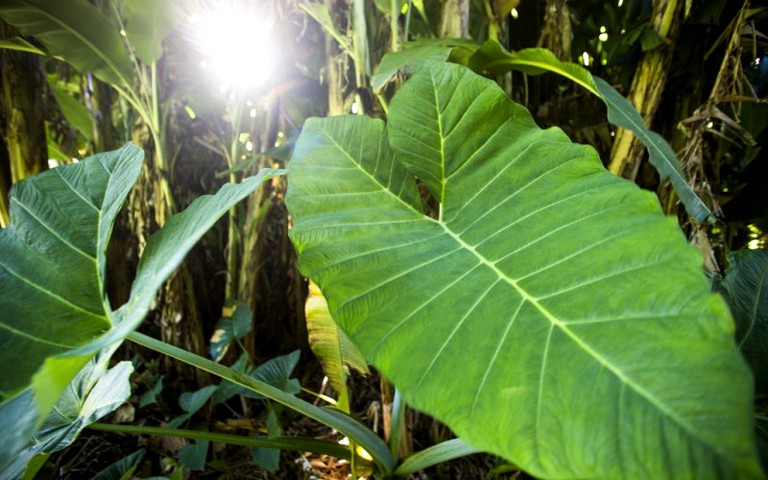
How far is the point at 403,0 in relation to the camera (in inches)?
34.0

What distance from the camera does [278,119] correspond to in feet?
4.45

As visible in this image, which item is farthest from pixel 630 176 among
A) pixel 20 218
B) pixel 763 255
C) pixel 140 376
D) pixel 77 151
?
pixel 77 151

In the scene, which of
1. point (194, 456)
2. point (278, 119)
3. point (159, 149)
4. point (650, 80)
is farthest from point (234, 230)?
point (650, 80)

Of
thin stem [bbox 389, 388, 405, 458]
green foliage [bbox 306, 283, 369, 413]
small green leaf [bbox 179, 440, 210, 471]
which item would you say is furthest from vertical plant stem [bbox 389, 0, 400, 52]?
small green leaf [bbox 179, 440, 210, 471]

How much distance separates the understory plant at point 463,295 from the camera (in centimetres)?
23

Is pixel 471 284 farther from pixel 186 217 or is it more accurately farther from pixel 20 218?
pixel 20 218

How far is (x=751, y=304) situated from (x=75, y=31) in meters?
1.37

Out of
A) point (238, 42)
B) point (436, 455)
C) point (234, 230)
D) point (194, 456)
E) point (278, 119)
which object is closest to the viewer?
point (436, 455)

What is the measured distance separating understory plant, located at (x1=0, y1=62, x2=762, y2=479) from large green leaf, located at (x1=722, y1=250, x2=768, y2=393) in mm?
234

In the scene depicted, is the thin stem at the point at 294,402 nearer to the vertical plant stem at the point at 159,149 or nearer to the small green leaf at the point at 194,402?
the small green leaf at the point at 194,402

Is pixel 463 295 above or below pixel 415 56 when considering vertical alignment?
below

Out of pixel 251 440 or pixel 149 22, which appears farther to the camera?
pixel 149 22

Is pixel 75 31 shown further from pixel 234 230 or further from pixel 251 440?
pixel 251 440

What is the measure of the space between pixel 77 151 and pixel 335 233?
173 centimetres
